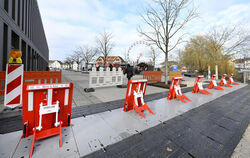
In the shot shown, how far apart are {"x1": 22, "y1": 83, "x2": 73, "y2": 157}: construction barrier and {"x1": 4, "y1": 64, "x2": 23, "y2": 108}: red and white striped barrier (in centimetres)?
188

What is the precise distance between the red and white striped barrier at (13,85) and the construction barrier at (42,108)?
1882 mm

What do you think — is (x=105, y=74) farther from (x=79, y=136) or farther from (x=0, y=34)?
(x=0, y=34)

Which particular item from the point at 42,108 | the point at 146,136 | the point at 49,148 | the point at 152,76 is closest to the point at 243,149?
the point at 146,136

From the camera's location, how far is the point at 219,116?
3.36 m

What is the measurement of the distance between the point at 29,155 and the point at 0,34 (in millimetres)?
8752

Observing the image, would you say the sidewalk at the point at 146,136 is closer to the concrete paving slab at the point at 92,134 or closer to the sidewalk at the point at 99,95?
the concrete paving slab at the point at 92,134

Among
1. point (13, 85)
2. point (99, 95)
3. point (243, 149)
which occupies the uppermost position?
point (13, 85)

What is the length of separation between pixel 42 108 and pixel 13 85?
2.21m

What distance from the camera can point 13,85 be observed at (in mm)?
3232

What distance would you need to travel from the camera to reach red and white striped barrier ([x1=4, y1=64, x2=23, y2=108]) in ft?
10.3

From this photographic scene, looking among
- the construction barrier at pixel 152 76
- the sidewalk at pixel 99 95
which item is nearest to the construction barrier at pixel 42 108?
the sidewalk at pixel 99 95

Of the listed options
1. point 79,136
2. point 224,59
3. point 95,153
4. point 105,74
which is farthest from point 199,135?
point 224,59

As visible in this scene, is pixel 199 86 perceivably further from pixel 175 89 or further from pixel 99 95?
pixel 99 95

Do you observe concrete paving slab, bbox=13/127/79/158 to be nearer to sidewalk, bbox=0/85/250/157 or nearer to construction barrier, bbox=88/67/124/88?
sidewalk, bbox=0/85/250/157
